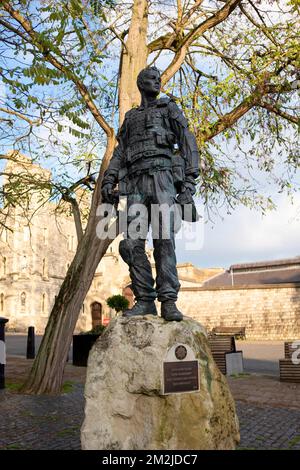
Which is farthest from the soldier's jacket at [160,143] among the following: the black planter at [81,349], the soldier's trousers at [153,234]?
the black planter at [81,349]

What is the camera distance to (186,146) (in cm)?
490

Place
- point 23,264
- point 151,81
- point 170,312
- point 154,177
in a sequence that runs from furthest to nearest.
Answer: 1. point 23,264
2. point 151,81
3. point 154,177
4. point 170,312

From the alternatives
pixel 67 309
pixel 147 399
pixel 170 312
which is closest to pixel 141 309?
pixel 170 312

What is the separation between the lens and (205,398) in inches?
163

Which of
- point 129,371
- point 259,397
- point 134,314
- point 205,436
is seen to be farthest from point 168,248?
point 259,397

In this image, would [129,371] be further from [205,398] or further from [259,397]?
[259,397]

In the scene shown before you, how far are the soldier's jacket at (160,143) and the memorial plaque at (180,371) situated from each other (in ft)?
5.89

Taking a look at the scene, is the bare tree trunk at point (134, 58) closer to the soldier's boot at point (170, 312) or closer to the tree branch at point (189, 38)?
the tree branch at point (189, 38)

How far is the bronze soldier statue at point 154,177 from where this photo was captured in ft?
15.5

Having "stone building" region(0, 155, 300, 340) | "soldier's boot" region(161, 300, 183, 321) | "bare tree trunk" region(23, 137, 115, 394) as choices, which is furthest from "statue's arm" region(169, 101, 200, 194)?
"stone building" region(0, 155, 300, 340)

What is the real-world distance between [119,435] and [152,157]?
2784 mm

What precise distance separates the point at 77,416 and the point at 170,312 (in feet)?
11.4

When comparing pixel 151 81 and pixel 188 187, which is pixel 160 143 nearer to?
pixel 188 187

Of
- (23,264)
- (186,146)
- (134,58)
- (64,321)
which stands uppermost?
(134,58)
